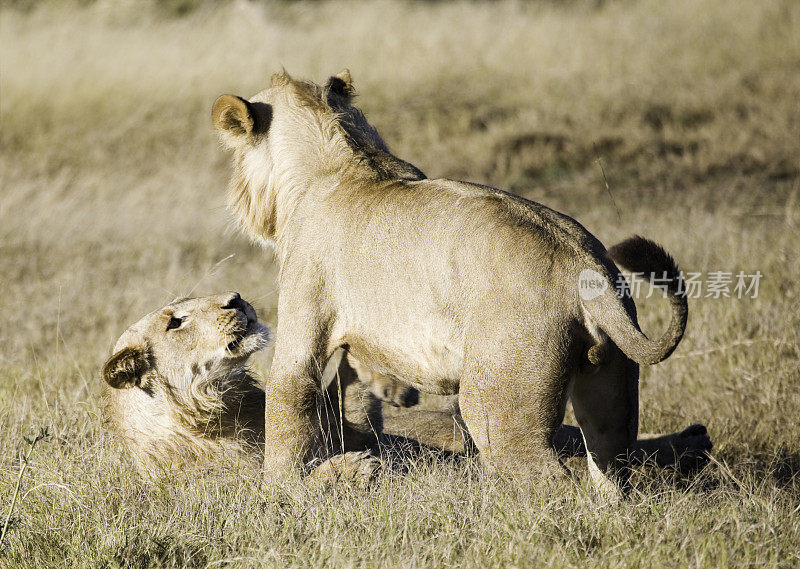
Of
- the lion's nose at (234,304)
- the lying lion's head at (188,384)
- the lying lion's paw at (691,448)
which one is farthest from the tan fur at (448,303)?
the lying lion's paw at (691,448)

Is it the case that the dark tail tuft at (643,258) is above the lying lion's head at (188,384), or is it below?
above

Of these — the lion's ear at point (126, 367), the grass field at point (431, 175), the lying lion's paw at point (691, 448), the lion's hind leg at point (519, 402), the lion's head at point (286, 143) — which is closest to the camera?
the lion's hind leg at point (519, 402)

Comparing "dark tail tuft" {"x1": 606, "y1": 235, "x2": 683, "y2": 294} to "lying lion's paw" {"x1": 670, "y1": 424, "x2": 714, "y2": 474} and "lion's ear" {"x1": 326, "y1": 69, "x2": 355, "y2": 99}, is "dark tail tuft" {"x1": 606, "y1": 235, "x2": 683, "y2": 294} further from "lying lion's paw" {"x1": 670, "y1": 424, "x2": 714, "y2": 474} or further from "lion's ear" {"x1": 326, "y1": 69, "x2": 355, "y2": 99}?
"lion's ear" {"x1": 326, "y1": 69, "x2": 355, "y2": 99}

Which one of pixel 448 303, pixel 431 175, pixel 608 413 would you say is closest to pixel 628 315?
pixel 608 413

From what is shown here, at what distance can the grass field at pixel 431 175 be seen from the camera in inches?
128

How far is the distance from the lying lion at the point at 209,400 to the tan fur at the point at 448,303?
51 centimetres

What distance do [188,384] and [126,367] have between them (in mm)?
297

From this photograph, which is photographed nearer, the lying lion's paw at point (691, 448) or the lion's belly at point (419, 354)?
the lion's belly at point (419, 354)

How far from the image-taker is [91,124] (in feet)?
40.2

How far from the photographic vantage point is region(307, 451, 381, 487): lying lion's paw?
371 cm

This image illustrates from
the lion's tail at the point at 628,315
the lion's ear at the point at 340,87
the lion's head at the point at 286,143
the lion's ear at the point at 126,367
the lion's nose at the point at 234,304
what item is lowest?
the lion's ear at the point at 126,367

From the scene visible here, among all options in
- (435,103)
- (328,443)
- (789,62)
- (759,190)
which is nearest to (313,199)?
(328,443)

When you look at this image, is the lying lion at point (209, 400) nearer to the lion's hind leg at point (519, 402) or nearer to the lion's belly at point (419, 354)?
the lion's belly at point (419, 354)

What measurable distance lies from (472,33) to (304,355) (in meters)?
11.6
